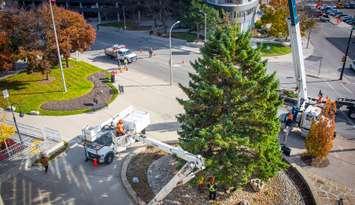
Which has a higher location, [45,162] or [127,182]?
[45,162]

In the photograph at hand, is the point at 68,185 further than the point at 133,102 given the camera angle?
No

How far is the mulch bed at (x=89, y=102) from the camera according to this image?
37469 mm

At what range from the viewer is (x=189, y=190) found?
2461 centimetres

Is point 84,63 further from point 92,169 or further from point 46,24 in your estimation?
point 92,169

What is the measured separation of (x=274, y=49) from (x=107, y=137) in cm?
3378

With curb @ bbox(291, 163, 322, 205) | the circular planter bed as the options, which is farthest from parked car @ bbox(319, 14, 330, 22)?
the circular planter bed

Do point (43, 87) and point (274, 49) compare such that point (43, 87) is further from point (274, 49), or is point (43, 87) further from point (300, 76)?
point (274, 49)

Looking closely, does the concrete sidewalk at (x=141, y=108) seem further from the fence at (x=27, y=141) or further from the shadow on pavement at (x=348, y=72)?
the shadow on pavement at (x=348, y=72)

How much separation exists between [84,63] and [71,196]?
2849 centimetres

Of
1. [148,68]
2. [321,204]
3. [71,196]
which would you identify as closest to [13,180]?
[71,196]

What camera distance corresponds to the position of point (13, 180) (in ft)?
88.1

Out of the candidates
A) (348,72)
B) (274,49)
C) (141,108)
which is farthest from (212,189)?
(274,49)

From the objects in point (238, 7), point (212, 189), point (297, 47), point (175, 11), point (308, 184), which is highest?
point (238, 7)

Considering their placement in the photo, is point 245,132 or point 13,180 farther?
point 13,180
